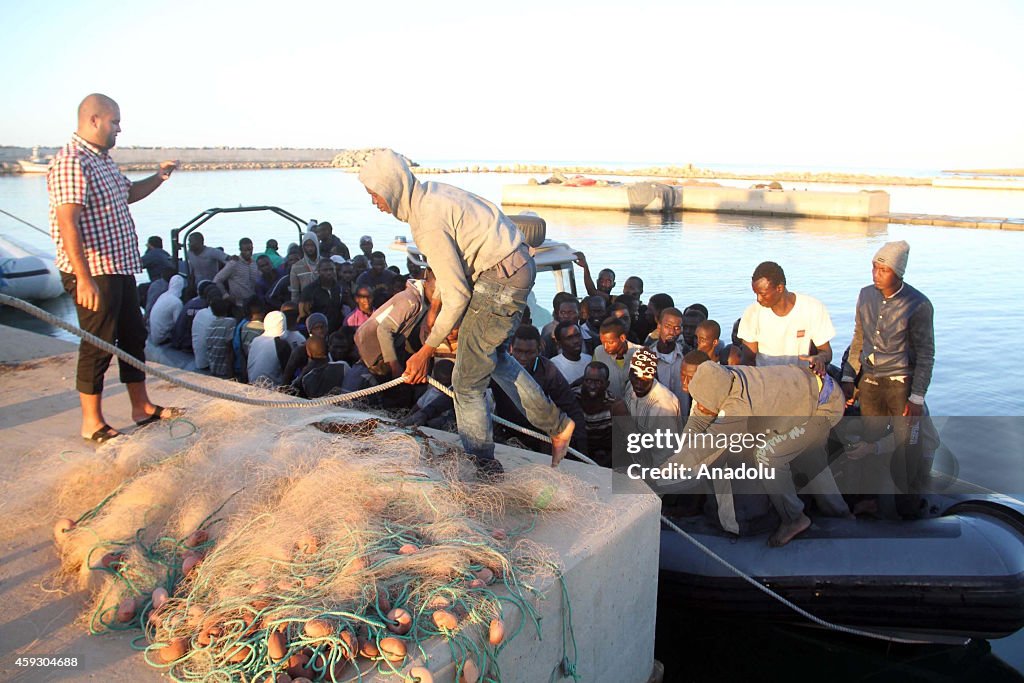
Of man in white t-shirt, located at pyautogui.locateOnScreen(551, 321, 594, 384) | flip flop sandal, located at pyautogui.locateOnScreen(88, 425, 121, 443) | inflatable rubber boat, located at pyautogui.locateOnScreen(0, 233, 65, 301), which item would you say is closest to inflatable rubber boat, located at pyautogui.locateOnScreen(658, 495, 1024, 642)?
man in white t-shirt, located at pyautogui.locateOnScreen(551, 321, 594, 384)

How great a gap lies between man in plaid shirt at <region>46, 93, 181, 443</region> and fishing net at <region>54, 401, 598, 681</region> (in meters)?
0.51

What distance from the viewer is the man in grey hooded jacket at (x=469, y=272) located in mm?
3553

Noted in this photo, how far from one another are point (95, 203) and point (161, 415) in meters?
1.38

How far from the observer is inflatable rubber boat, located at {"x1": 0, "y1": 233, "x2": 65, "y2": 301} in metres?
17.2

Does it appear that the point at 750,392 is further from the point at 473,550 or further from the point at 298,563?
the point at 298,563

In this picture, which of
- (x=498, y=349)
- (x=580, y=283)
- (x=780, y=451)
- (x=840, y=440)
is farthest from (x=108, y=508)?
(x=580, y=283)

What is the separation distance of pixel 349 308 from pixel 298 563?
613 cm

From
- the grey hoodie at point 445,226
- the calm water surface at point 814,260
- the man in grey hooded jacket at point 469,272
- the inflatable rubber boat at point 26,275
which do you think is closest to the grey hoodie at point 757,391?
the man in grey hooded jacket at point 469,272

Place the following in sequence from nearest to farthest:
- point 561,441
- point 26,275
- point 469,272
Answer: point 469,272 → point 561,441 → point 26,275

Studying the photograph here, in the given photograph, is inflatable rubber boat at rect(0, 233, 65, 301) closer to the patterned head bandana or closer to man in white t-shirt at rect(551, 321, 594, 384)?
man in white t-shirt at rect(551, 321, 594, 384)

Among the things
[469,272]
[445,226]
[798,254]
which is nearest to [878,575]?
[469,272]

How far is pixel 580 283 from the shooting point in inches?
747

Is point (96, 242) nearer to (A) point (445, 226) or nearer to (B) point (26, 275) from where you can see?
(A) point (445, 226)

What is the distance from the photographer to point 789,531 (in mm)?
4668
